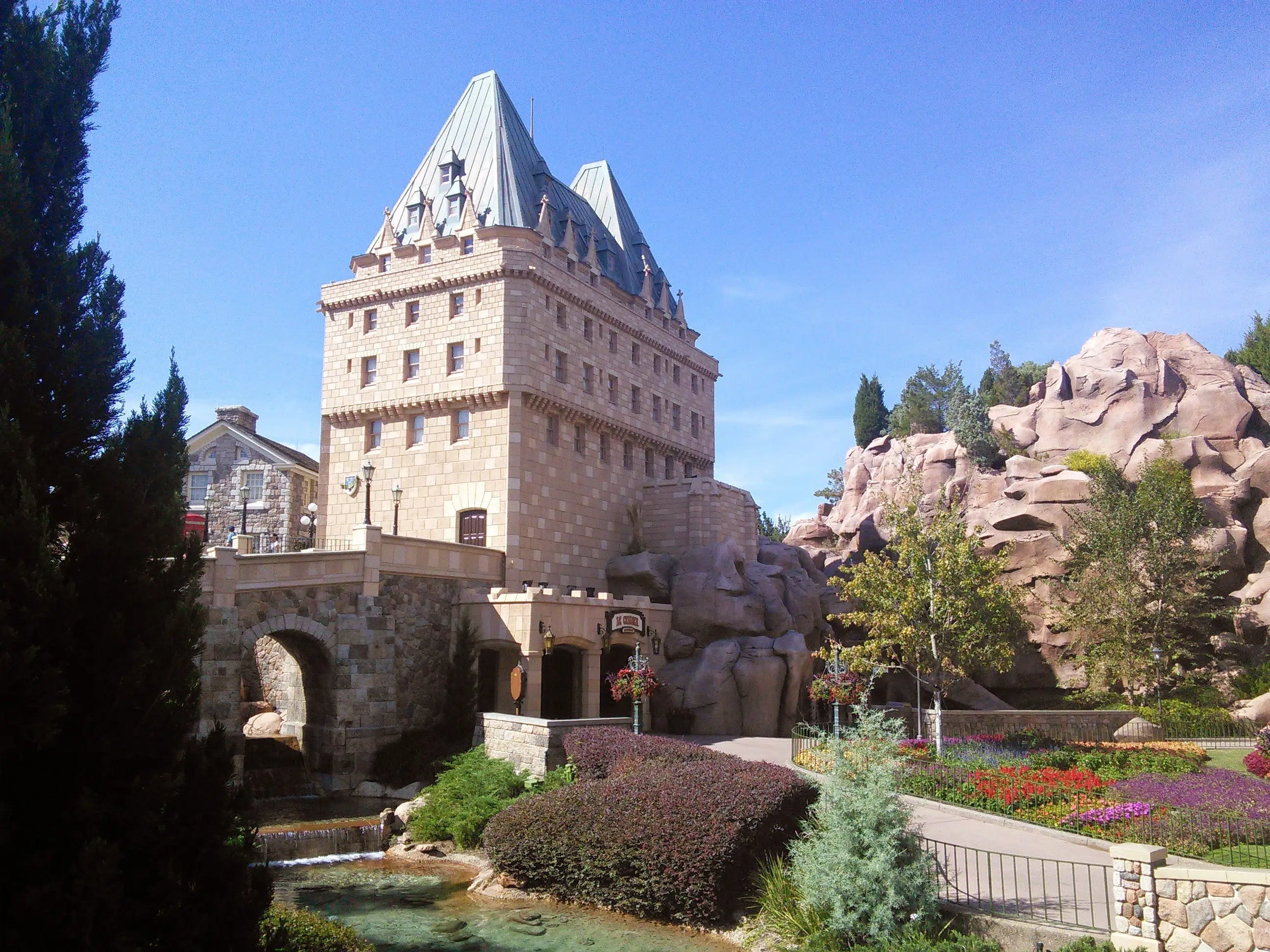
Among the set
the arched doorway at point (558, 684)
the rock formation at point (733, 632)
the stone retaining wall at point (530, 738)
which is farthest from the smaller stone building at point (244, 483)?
the stone retaining wall at point (530, 738)

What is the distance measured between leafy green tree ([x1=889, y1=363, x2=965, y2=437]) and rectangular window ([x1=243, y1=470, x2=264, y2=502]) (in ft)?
150

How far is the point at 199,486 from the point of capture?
146 feet

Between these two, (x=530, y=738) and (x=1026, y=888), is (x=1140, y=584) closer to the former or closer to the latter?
(x=1026, y=888)

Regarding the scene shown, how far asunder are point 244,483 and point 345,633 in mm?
18609

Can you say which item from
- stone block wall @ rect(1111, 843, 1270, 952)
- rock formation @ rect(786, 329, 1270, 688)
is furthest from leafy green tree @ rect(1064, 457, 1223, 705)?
stone block wall @ rect(1111, 843, 1270, 952)

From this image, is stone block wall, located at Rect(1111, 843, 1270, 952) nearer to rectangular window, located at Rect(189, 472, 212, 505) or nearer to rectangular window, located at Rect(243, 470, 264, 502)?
rectangular window, located at Rect(243, 470, 264, 502)

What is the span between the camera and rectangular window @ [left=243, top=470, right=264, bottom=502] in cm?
4416

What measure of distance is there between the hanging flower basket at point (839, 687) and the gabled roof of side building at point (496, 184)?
22.6m

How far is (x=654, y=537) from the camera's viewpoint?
44812mm

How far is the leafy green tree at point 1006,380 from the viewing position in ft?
234

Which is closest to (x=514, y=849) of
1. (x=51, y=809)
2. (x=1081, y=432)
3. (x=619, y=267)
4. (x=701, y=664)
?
(x=51, y=809)

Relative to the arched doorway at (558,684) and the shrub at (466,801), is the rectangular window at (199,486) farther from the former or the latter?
the shrub at (466,801)

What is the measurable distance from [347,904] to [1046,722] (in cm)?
2446

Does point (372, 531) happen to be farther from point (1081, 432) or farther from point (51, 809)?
point (1081, 432)
